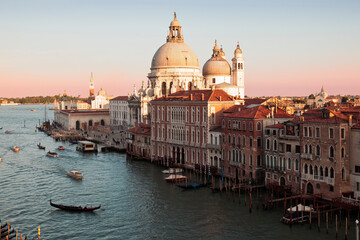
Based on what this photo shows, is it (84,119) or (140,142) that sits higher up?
(84,119)

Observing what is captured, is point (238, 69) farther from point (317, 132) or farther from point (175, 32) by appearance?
point (317, 132)

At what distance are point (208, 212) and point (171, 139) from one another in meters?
19.0

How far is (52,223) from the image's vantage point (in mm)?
28219

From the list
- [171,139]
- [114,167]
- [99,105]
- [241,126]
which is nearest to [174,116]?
[171,139]

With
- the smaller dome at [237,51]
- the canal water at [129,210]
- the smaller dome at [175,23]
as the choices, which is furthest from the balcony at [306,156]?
the smaller dome at [175,23]

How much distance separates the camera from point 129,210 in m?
31.3

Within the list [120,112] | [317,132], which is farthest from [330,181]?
[120,112]

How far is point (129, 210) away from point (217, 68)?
145ft

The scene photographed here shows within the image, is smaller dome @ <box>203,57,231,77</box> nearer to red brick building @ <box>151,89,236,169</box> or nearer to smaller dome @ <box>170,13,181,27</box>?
smaller dome @ <box>170,13,181,27</box>

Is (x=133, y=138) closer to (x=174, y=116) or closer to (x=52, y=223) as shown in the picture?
(x=174, y=116)

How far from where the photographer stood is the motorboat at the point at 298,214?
87.8ft

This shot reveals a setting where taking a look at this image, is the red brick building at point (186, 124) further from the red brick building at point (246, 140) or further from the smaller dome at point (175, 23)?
the smaller dome at point (175, 23)

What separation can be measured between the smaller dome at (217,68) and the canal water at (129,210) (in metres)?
29.1

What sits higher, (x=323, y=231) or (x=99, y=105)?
(x=99, y=105)
